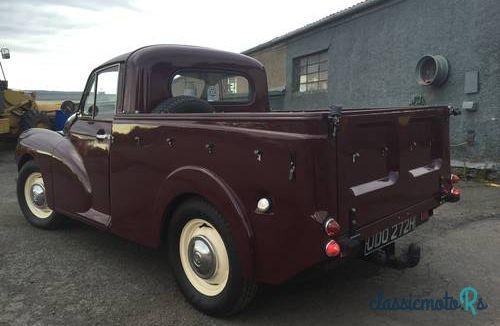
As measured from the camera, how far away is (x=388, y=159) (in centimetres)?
318

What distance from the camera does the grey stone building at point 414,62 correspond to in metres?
8.02

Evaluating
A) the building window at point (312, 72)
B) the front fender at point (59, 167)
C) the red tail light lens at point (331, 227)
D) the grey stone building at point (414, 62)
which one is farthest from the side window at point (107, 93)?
the building window at point (312, 72)

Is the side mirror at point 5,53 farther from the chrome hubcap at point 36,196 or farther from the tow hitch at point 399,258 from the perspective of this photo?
the tow hitch at point 399,258

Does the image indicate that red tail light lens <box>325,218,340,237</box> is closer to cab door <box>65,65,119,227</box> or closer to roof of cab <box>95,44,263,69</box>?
cab door <box>65,65,119,227</box>

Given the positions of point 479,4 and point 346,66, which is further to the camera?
point 346,66

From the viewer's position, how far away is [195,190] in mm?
3150

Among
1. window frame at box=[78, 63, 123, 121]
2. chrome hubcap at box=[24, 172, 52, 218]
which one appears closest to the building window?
window frame at box=[78, 63, 123, 121]

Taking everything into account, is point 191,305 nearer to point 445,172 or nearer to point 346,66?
point 445,172

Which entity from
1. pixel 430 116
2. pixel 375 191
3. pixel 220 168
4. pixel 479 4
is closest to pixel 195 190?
pixel 220 168

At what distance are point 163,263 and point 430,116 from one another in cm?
259

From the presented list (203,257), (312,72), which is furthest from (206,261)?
(312,72)

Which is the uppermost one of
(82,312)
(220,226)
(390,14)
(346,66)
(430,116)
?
(390,14)

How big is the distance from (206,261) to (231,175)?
0.69 m

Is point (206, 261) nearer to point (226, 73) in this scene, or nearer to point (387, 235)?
point (387, 235)
